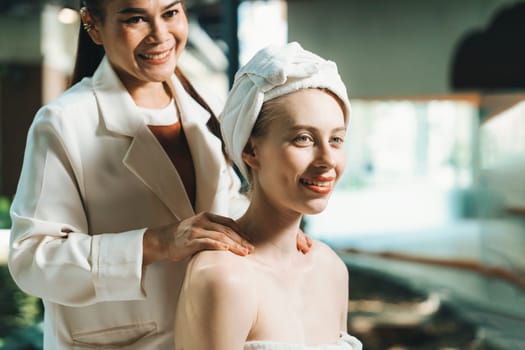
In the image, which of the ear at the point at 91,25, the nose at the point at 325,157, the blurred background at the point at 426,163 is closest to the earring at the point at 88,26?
the ear at the point at 91,25

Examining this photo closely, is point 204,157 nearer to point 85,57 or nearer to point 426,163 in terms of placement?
point 85,57

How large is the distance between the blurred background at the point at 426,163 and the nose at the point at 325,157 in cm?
354

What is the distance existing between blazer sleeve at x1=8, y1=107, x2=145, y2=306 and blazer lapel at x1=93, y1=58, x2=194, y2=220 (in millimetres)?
113

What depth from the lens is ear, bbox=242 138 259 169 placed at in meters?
1.31

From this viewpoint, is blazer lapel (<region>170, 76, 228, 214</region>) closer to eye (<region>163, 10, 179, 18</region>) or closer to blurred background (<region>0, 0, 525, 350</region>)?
eye (<region>163, 10, 179, 18</region>)

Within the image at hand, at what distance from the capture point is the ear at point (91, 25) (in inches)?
56.4

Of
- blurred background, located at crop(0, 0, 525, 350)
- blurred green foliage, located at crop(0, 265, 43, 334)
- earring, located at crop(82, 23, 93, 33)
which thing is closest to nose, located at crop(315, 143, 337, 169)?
earring, located at crop(82, 23, 93, 33)

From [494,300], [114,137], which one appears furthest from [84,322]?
[494,300]

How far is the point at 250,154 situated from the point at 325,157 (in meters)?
0.16

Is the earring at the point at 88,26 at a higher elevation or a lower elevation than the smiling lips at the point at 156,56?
higher

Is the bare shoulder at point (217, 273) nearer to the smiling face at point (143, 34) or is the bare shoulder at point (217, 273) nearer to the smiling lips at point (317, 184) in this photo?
the smiling lips at point (317, 184)

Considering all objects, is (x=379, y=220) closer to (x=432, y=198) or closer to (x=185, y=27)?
(x=432, y=198)

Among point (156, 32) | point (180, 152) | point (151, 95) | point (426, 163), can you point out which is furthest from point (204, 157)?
point (426, 163)

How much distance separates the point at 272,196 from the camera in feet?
4.29
